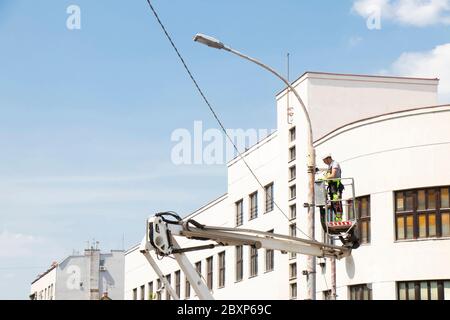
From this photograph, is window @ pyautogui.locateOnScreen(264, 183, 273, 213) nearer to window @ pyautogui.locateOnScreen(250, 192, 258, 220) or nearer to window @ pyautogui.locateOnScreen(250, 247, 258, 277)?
window @ pyautogui.locateOnScreen(250, 192, 258, 220)

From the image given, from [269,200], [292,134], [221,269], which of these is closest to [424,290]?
[292,134]

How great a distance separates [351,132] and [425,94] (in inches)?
347

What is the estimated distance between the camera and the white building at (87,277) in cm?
10875

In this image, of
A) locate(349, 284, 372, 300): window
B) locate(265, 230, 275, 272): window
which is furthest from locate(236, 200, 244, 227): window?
locate(349, 284, 372, 300): window

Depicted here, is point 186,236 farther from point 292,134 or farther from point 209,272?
point 209,272

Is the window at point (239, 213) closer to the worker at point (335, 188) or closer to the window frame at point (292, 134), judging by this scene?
the window frame at point (292, 134)

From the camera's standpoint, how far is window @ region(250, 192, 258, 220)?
50.1 metres

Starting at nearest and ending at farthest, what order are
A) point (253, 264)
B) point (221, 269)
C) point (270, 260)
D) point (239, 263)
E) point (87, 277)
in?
point (270, 260) < point (253, 264) < point (239, 263) < point (221, 269) < point (87, 277)

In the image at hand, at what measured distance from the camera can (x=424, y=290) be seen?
115 ft

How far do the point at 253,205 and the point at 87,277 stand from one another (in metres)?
64.2

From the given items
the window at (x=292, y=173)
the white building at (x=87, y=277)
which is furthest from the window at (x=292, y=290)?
the white building at (x=87, y=277)

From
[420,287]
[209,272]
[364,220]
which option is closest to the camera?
[420,287]

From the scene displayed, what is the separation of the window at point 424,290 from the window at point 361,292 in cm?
132

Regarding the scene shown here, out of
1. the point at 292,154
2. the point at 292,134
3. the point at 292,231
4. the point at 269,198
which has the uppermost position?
the point at 292,134
